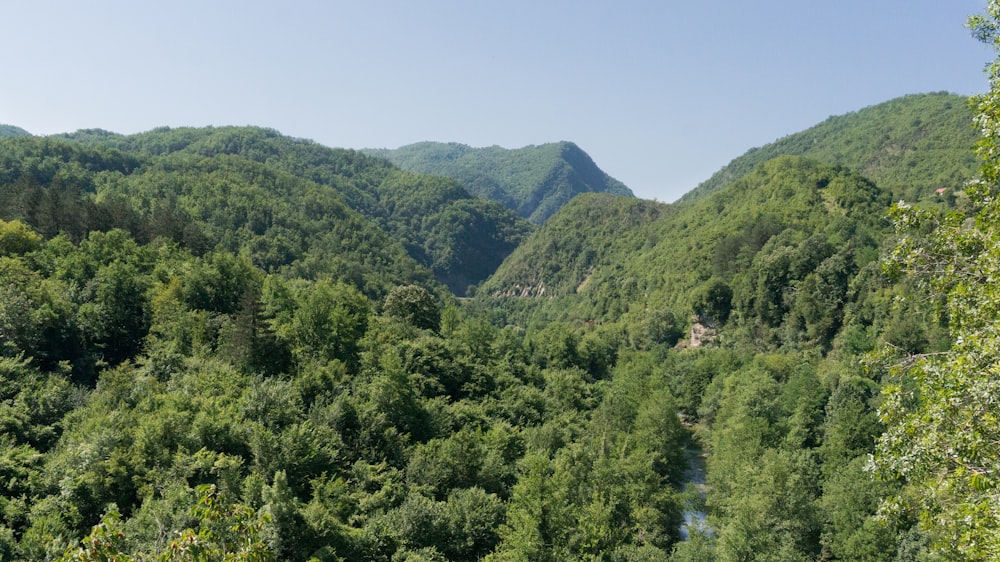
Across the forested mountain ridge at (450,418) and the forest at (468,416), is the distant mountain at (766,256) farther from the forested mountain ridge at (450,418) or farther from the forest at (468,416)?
the forested mountain ridge at (450,418)

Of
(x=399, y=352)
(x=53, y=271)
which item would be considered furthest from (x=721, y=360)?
(x=53, y=271)

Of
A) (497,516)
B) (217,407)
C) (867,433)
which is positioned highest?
(217,407)

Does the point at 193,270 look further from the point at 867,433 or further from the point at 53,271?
the point at 867,433

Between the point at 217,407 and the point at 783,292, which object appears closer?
the point at 217,407

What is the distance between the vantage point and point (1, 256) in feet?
200

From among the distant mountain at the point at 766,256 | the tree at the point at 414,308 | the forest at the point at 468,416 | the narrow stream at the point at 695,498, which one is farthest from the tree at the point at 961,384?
the distant mountain at the point at 766,256

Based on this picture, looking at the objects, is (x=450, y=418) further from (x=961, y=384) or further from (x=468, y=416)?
(x=961, y=384)

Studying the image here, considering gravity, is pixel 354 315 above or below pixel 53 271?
below

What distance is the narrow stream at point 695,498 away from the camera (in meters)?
49.6

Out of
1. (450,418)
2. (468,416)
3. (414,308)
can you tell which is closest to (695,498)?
(468,416)

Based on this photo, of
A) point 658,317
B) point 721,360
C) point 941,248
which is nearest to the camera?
point 941,248

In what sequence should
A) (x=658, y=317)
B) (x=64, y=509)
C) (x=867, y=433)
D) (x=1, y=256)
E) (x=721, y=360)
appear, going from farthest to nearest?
(x=658, y=317) → (x=721, y=360) → (x=1, y=256) → (x=867, y=433) → (x=64, y=509)

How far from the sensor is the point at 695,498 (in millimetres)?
54406

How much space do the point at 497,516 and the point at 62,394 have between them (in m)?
36.0
